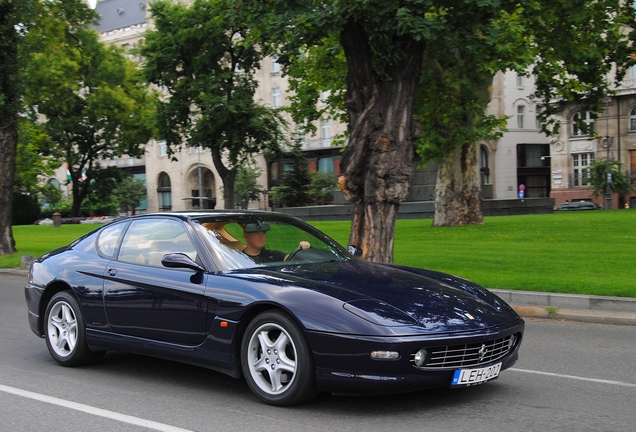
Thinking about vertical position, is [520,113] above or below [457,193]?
above

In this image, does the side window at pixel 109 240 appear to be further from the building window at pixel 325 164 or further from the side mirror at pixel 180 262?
the building window at pixel 325 164

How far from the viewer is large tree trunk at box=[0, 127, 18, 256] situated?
743 inches

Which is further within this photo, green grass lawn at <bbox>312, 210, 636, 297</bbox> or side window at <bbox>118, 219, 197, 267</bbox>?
green grass lawn at <bbox>312, 210, 636, 297</bbox>

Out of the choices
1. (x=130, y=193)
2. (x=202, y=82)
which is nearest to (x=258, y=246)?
(x=202, y=82)

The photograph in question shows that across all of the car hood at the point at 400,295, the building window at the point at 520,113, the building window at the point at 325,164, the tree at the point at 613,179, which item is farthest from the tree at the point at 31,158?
the building window at the point at 520,113

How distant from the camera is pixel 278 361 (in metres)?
4.64

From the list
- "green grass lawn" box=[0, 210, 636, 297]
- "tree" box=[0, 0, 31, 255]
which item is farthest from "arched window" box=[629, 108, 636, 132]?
"tree" box=[0, 0, 31, 255]

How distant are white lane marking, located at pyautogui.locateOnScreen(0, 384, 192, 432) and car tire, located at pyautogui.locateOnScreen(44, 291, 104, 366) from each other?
73 centimetres

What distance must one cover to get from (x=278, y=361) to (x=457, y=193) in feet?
74.6

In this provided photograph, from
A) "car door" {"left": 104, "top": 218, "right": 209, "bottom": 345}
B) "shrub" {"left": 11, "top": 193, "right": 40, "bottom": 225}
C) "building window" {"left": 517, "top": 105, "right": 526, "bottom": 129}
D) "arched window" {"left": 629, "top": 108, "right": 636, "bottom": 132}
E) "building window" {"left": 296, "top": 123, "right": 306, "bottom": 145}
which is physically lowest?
"shrub" {"left": 11, "top": 193, "right": 40, "bottom": 225}

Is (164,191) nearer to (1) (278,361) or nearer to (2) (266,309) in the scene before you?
(2) (266,309)

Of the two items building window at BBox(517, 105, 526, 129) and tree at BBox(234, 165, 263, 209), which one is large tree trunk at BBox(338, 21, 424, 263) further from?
building window at BBox(517, 105, 526, 129)

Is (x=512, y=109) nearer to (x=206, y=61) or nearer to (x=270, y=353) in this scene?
(x=206, y=61)

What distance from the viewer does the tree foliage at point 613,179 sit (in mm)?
52938
